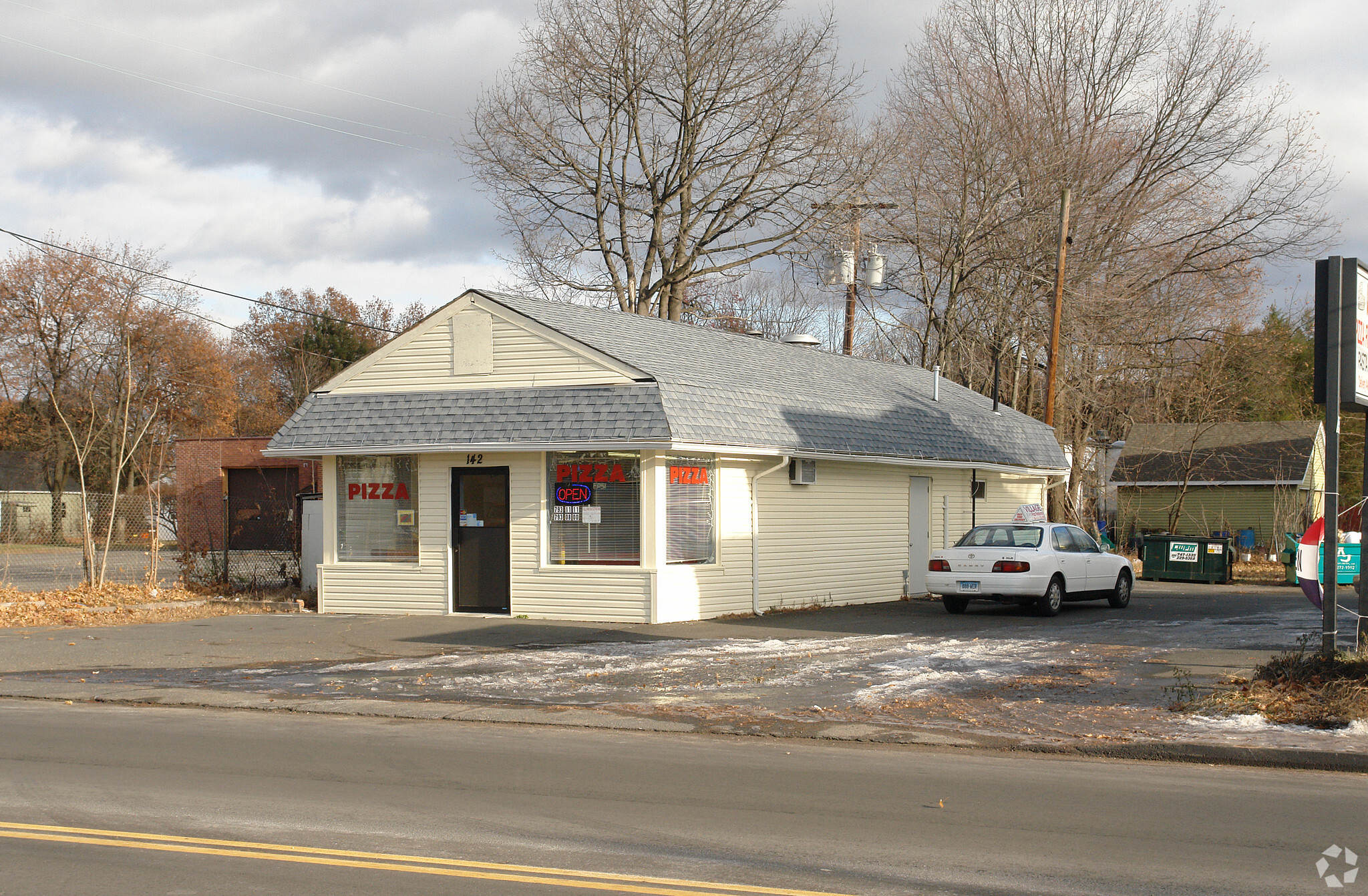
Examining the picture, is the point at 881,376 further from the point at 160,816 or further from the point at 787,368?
the point at 160,816

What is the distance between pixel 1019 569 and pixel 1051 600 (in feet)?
2.92

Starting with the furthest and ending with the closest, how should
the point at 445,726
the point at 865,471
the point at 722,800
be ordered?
the point at 865,471 → the point at 445,726 → the point at 722,800

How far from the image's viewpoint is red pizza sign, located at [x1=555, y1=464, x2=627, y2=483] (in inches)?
697

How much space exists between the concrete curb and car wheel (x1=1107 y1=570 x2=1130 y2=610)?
12205 millimetres

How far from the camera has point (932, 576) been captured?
1916cm

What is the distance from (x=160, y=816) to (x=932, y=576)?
1408cm

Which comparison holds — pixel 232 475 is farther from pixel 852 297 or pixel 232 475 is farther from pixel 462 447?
pixel 462 447

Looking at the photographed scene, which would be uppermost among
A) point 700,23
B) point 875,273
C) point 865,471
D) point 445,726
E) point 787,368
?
point 700,23

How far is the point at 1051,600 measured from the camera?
19.1 metres

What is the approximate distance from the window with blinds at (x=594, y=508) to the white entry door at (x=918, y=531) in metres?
7.48

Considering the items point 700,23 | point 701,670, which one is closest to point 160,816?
point 701,670

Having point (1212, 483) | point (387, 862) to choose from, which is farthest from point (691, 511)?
point (1212, 483)

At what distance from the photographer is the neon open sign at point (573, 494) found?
1786 centimetres

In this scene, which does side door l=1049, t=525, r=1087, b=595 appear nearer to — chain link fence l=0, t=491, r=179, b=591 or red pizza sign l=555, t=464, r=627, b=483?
red pizza sign l=555, t=464, r=627, b=483
